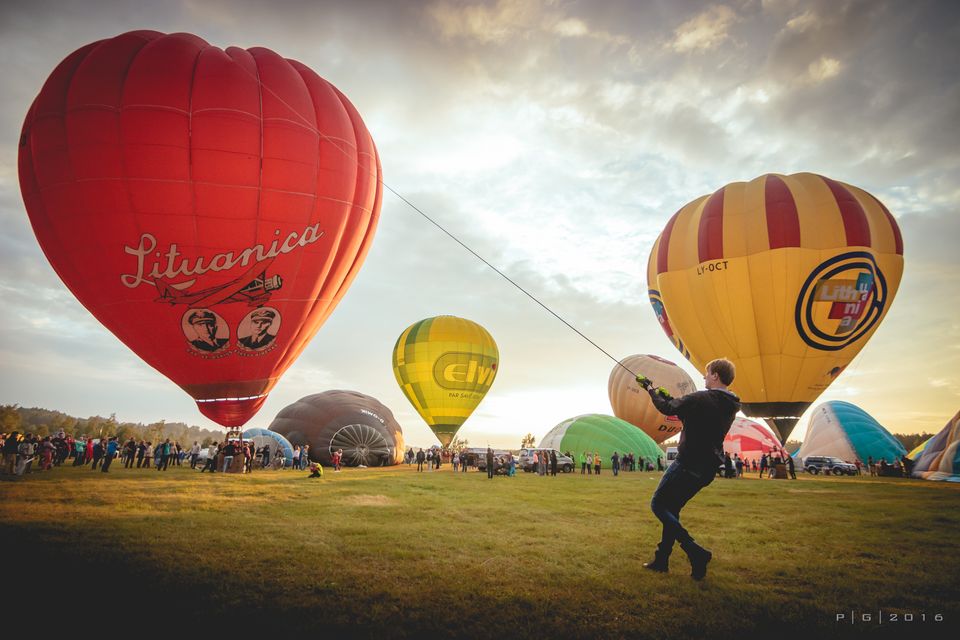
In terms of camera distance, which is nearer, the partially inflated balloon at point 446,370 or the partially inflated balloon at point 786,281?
the partially inflated balloon at point 786,281

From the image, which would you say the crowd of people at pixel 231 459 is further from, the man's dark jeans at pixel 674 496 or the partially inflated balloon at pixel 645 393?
the man's dark jeans at pixel 674 496

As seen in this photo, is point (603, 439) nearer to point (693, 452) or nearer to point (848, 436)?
point (848, 436)

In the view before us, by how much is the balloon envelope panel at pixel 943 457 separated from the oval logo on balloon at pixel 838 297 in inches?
282

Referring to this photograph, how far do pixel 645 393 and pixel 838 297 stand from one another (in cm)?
1837

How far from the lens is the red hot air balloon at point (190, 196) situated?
10.4 m

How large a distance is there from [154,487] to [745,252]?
19.8 meters

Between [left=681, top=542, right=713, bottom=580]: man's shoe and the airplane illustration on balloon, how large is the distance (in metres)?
10.3

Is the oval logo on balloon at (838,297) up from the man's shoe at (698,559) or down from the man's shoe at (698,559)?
up

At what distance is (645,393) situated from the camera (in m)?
34.8

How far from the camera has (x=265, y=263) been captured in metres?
11.2

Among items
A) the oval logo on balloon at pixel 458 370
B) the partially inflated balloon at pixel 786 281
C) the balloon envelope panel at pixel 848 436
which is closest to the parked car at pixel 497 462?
the oval logo on balloon at pixel 458 370

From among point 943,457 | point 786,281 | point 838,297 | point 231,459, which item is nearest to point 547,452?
point 786,281

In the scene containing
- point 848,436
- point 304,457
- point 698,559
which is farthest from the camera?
point 848,436
